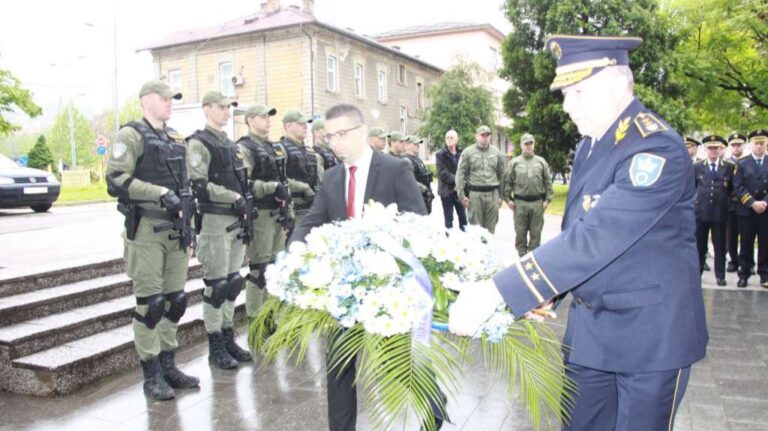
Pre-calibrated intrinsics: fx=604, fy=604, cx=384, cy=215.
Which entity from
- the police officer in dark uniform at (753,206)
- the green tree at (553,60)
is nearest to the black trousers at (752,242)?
the police officer in dark uniform at (753,206)

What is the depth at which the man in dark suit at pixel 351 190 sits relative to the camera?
3094mm

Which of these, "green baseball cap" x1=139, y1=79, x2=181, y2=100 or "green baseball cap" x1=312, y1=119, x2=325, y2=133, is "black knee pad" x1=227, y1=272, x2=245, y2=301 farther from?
"green baseball cap" x1=312, y1=119, x2=325, y2=133

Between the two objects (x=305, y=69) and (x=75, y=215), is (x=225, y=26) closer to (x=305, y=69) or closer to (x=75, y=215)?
(x=305, y=69)

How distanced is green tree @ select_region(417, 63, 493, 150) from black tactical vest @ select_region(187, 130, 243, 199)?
107 ft

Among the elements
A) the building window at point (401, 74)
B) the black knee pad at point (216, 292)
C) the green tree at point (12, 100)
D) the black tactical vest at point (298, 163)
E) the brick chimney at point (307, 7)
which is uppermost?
the brick chimney at point (307, 7)

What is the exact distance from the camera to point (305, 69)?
112ft

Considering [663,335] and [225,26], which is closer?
[663,335]

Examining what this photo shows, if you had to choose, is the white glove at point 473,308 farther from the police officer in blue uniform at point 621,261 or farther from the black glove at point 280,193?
the black glove at point 280,193

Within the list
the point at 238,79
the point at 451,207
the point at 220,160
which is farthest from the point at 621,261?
the point at 238,79

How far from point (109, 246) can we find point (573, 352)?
799 centimetres

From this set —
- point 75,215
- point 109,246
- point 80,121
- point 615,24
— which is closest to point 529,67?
point 615,24

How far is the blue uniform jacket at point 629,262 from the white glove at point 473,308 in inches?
1.9

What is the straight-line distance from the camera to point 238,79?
35.9 metres

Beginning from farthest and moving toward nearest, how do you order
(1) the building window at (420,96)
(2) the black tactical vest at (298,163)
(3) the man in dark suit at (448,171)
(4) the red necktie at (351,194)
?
(1) the building window at (420,96), (3) the man in dark suit at (448,171), (2) the black tactical vest at (298,163), (4) the red necktie at (351,194)
